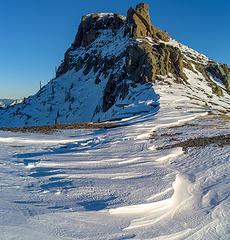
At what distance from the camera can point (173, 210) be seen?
5.16 meters

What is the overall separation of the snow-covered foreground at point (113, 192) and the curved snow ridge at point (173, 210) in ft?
0.08

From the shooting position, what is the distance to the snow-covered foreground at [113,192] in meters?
4.09

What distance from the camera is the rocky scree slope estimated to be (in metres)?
36.0

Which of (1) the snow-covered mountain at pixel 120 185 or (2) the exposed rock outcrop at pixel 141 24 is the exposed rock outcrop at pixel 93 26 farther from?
(1) the snow-covered mountain at pixel 120 185

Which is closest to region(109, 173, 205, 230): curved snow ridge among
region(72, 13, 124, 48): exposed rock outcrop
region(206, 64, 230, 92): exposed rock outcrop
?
region(206, 64, 230, 92): exposed rock outcrop

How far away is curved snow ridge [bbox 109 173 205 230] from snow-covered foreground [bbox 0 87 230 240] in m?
0.02

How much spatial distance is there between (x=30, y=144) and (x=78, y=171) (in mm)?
5050

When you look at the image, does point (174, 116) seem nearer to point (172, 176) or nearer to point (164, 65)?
point (172, 176)

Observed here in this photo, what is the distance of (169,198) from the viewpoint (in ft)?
17.4

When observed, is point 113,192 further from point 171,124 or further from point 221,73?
point 221,73

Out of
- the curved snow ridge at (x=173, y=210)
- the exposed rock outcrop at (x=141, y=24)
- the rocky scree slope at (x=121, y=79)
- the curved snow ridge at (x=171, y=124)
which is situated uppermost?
the exposed rock outcrop at (x=141, y=24)

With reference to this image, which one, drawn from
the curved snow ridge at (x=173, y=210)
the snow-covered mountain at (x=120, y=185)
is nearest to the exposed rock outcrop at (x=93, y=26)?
the snow-covered mountain at (x=120, y=185)

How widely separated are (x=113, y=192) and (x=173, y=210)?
1707 millimetres

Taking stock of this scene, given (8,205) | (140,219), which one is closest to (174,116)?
(140,219)
